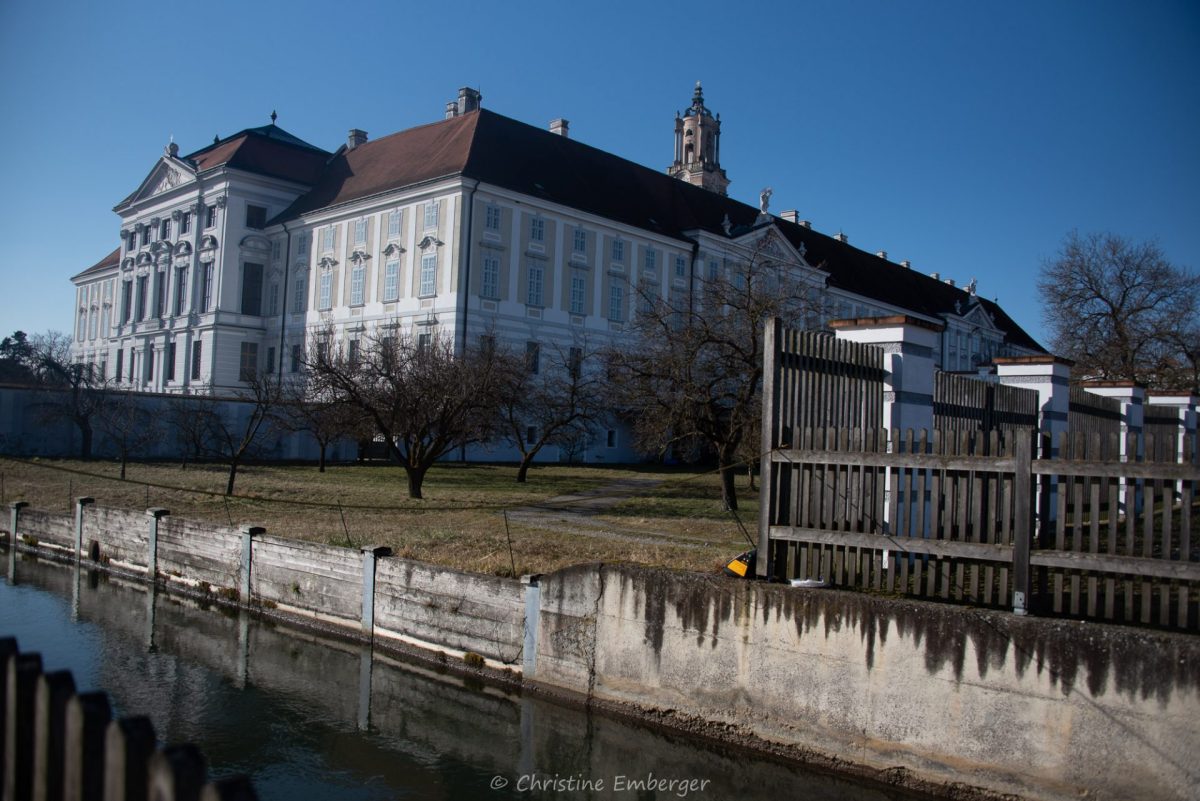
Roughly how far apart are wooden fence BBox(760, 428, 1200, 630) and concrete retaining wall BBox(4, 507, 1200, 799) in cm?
47

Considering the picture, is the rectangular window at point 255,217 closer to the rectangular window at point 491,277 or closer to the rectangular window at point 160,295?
the rectangular window at point 160,295

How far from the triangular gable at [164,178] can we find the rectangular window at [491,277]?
24.5 m

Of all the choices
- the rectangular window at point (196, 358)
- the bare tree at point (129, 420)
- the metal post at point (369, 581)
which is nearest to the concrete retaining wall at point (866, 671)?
the metal post at point (369, 581)

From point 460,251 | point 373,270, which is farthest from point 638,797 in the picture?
point 373,270

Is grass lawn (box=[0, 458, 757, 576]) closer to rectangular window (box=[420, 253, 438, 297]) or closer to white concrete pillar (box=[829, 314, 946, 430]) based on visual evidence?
white concrete pillar (box=[829, 314, 946, 430])

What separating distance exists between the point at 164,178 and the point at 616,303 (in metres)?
33.9

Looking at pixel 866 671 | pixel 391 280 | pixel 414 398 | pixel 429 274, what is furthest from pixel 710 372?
pixel 391 280

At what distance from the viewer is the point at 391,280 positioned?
2029 inches

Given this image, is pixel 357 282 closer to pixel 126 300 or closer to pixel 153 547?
pixel 126 300

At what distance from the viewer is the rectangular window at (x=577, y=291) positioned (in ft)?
175

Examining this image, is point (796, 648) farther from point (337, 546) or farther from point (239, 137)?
point (239, 137)

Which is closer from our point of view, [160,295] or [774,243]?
[774,243]

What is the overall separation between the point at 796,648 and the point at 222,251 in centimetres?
5719

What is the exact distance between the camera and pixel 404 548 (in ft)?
52.7
